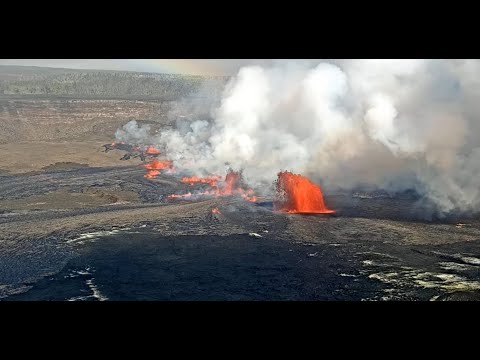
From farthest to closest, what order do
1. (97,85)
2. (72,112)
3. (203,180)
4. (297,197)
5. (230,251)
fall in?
(97,85)
(72,112)
(203,180)
(297,197)
(230,251)

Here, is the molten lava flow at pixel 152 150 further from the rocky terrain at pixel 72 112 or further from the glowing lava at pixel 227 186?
the glowing lava at pixel 227 186

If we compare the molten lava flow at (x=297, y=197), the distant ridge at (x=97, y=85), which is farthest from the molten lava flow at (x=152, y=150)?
the distant ridge at (x=97, y=85)

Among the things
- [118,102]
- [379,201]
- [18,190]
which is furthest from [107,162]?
[118,102]

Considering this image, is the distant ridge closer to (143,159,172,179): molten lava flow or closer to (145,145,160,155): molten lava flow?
(145,145,160,155): molten lava flow

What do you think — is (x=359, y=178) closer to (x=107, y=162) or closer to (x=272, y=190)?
(x=272, y=190)

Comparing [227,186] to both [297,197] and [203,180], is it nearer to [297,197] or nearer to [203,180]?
[203,180]

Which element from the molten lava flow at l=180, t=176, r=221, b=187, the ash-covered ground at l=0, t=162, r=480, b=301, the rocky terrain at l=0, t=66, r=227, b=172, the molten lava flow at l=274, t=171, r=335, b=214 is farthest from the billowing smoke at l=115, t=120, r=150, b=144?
the molten lava flow at l=274, t=171, r=335, b=214

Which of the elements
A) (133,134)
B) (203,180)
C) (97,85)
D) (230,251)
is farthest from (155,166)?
(97,85)
